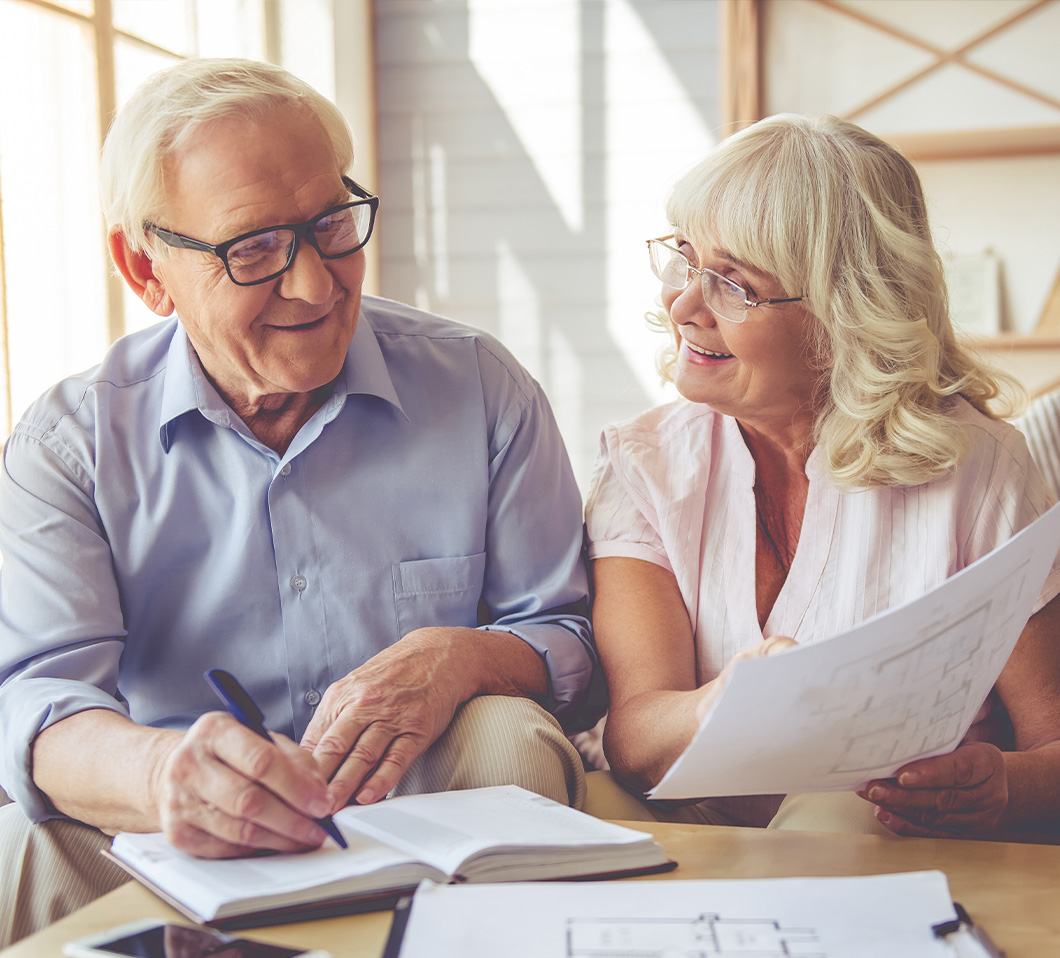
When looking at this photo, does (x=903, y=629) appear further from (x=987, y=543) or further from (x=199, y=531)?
(x=199, y=531)

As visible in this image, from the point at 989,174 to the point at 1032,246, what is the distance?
321 millimetres

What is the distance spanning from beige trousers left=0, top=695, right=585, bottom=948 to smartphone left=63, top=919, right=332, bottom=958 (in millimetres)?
370

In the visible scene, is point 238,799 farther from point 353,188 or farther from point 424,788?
point 353,188

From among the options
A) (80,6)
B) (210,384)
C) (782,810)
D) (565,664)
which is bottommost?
(782,810)

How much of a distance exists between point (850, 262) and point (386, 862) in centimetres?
98

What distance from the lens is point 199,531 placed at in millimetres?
1428

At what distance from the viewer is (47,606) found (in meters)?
1.27

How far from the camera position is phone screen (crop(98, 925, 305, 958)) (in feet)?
2.36

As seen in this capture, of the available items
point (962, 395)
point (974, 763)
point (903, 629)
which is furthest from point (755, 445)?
point (903, 629)

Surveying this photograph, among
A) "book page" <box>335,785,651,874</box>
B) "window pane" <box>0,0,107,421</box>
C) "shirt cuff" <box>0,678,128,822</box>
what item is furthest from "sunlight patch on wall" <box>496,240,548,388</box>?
"book page" <box>335,785,651,874</box>

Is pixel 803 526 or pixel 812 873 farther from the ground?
pixel 803 526

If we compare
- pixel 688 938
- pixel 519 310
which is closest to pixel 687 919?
pixel 688 938

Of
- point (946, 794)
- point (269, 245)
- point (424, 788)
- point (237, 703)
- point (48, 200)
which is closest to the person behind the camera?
point (237, 703)

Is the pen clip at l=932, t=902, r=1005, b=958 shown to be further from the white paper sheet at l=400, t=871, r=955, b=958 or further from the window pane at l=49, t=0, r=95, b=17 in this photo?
the window pane at l=49, t=0, r=95, b=17
